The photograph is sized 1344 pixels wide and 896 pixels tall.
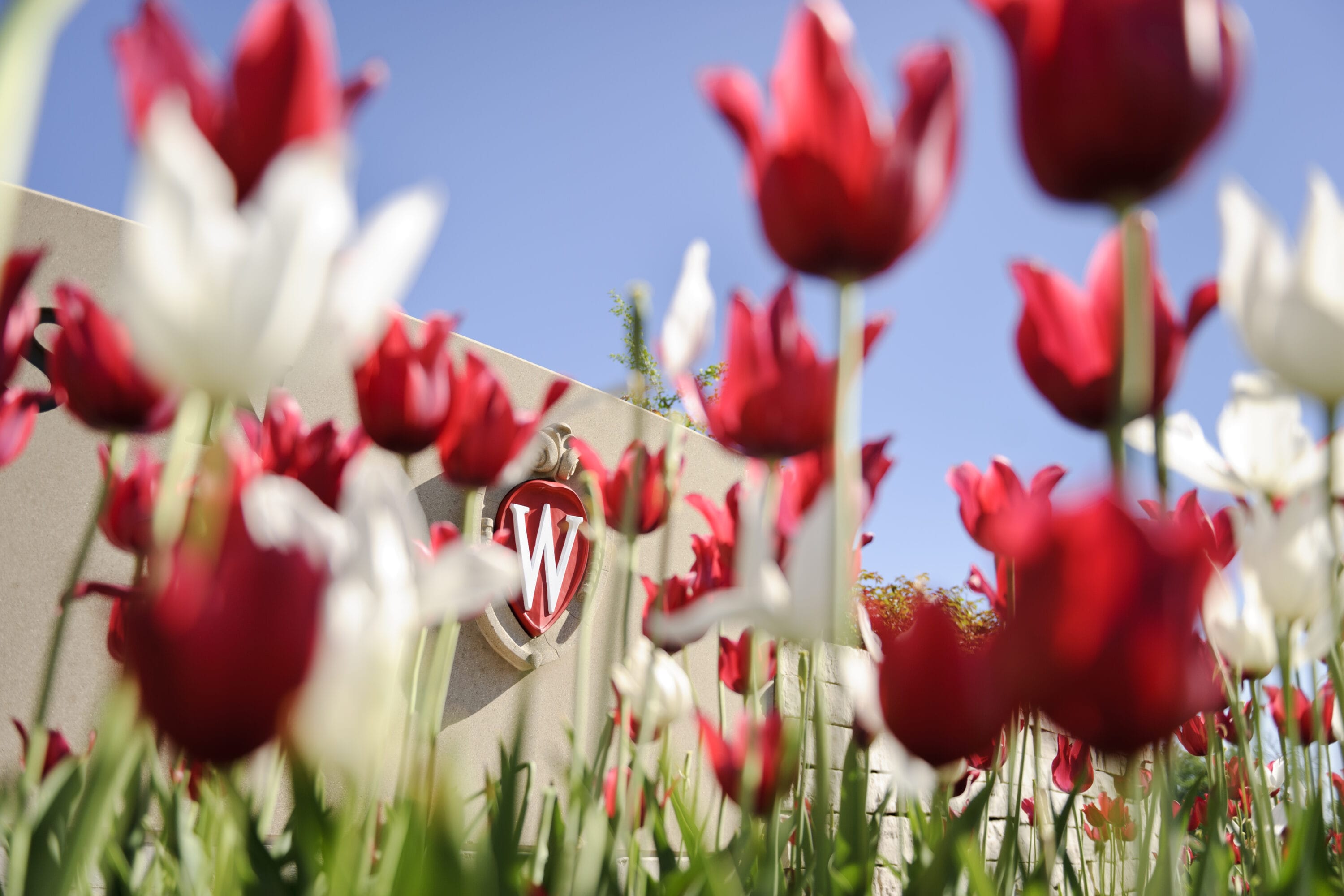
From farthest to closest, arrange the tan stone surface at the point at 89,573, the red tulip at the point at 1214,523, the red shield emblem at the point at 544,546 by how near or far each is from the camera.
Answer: the red shield emblem at the point at 544,546 → the tan stone surface at the point at 89,573 → the red tulip at the point at 1214,523

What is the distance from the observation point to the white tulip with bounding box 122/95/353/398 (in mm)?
352

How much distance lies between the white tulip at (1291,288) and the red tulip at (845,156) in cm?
17

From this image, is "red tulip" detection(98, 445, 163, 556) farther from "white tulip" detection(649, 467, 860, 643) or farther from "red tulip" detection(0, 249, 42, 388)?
"white tulip" detection(649, 467, 860, 643)

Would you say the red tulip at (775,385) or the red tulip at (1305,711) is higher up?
the red tulip at (775,385)

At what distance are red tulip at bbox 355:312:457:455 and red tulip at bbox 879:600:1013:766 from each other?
1.53 ft

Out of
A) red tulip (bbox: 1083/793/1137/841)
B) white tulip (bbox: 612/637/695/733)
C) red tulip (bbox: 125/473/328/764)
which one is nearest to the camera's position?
red tulip (bbox: 125/473/328/764)

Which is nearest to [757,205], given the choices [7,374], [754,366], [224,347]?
[754,366]

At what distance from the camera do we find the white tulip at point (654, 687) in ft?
3.01

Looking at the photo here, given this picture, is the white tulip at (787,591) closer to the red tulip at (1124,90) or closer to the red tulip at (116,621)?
the red tulip at (1124,90)

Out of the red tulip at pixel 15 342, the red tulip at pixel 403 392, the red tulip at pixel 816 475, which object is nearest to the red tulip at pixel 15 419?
the red tulip at pixel 15 342

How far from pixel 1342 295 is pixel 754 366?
0.39 meters

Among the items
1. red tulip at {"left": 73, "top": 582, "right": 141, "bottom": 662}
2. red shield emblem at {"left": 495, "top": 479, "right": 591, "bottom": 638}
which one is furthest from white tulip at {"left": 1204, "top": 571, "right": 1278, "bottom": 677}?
red shield emblem at {"left": 495, "top": 479, "right": 591, "bottom": 638}

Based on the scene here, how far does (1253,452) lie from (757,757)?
0.51 meters

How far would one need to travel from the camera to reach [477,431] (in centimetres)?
84
